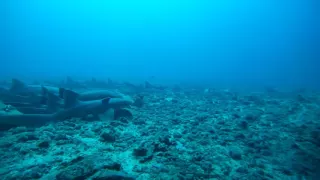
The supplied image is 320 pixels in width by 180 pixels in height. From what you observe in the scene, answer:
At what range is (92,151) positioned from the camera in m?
5.24

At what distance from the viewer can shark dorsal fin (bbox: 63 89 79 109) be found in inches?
311

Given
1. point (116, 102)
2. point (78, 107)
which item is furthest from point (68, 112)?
point (116, 102)

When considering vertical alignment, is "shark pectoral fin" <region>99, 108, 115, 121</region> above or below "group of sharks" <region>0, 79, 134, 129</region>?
below

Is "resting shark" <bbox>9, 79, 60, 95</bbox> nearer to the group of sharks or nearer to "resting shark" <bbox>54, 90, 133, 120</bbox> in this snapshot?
the group of sharks

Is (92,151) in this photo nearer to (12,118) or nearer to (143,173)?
(143,173)

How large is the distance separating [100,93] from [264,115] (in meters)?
9.14

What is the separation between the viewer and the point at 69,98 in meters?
7.93

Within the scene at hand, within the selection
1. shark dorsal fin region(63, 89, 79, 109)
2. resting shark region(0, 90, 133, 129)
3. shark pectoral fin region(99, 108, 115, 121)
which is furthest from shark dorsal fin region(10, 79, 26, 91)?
shark pectoral fin region(99, 108, 115, 121)

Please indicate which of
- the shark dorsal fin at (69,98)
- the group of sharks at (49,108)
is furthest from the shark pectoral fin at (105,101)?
the shark dorsal fin at (69,98)

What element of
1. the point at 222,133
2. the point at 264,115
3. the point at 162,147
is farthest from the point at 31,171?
the point at 264,115

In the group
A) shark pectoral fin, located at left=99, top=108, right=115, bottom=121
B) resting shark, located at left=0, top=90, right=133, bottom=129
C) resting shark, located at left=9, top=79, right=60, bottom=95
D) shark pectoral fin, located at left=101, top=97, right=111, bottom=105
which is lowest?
shark pectoral fin, located at left=99, top=108, right=115, bottom=121

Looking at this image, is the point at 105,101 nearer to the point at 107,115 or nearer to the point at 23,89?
the point at 107,115

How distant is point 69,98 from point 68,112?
57cm

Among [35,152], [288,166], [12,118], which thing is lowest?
[288,166]
